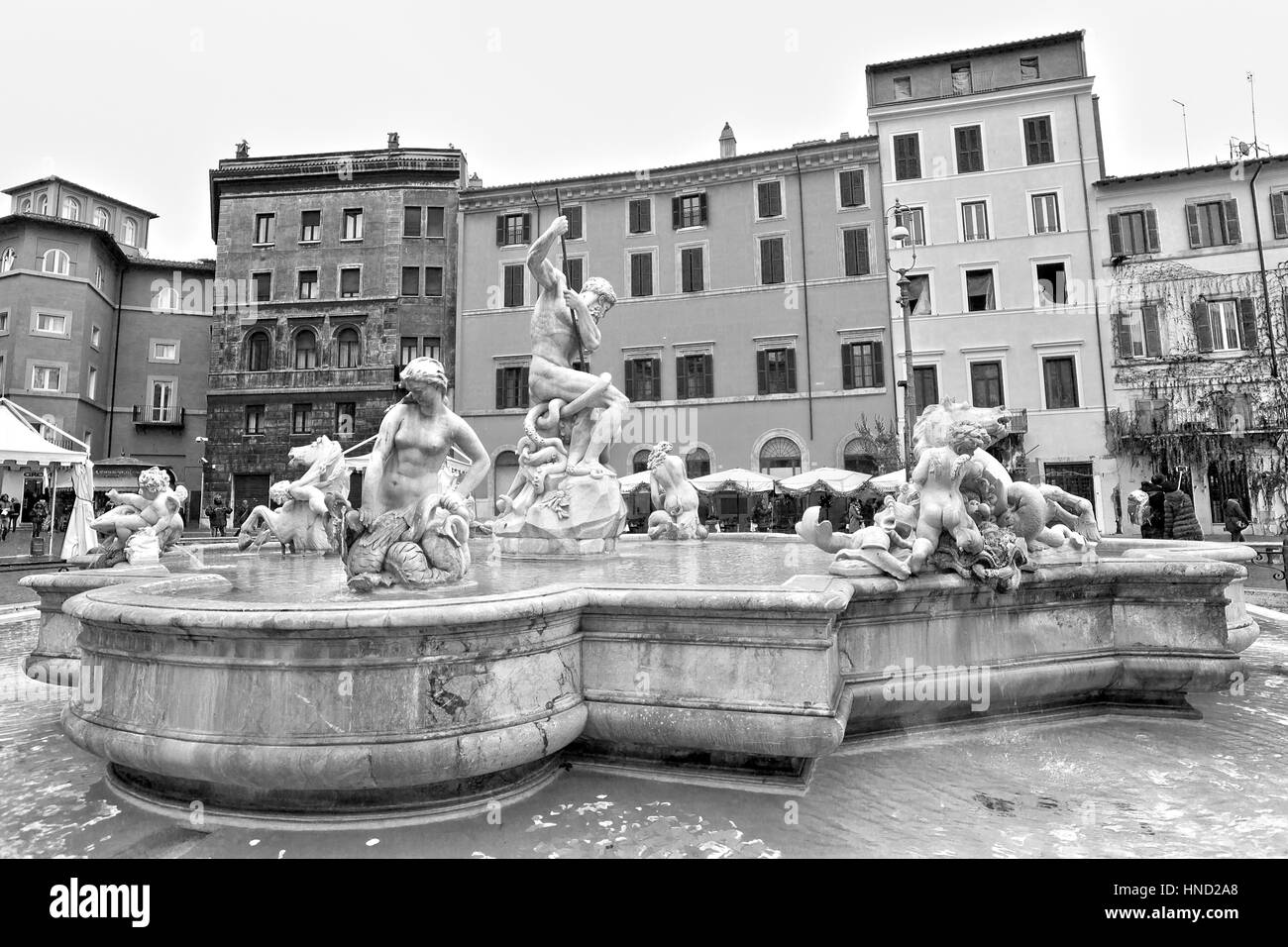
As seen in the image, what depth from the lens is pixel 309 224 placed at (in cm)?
3481

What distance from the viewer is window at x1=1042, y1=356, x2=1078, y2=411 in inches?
1103

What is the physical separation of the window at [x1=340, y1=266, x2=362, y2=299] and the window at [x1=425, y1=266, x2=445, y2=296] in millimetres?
3155

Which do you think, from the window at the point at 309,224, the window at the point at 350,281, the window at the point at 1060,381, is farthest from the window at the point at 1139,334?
the window at the point at 309,224

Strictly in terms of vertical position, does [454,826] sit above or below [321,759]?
below

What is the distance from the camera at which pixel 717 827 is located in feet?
9.43

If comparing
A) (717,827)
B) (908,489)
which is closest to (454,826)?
(717,827)

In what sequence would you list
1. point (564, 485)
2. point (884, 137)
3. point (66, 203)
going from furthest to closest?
point (66, 203), point (884, 137), point (564, 485)

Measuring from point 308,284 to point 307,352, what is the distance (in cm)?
328

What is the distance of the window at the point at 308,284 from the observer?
113 ft

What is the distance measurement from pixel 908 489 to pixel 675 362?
1067 inches

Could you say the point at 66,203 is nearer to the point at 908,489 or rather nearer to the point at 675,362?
the point at 675,362

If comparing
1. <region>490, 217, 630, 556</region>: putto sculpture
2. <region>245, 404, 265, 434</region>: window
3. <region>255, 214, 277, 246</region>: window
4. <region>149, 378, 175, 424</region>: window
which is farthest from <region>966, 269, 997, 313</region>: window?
<region>149, 378, 175, 424</region>: window

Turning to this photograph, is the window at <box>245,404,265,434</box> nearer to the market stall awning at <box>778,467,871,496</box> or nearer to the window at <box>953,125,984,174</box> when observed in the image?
the market stall awning at <box>778,467,871,496</box>
